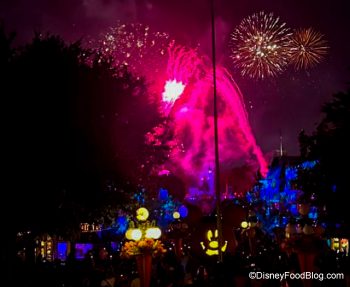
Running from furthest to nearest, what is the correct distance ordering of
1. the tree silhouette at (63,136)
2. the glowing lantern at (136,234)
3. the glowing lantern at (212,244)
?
the glowing lantern at (212,244), the glowing lantern at (136,234), the tree silhouette at (63,136)

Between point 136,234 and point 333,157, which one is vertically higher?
point 333,157

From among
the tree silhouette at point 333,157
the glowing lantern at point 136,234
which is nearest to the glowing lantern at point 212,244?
the tree silhouette at point 333,157

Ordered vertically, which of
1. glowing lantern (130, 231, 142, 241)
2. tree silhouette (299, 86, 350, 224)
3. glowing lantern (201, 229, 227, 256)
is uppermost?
Result: tree silhouette (299, 86, 350, 224)

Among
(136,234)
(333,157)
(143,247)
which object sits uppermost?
(333,157)

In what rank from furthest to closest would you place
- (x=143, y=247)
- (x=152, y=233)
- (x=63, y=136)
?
(x=152, y=233) < (x=143, y=247) < (x=63, y=136)

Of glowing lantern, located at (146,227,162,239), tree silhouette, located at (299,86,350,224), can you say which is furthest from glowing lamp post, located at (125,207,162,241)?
tree silhouette, located at (299,86,350,224)

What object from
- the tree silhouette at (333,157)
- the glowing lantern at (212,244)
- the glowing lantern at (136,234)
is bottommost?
the glowing lantern at (212,244)

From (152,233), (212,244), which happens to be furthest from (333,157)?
(212,244)

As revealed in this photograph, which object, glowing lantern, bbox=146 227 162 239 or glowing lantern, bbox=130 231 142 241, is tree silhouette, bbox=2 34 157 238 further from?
glowing lantern, bbox=146 227 162 239

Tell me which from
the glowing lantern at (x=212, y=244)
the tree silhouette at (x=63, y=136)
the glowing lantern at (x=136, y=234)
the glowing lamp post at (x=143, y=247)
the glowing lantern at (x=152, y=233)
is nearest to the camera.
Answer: the tree silhouette at (x=63, y=136)

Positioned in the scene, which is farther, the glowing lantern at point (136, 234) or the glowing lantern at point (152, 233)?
the glowing lantern at point (152, 233)

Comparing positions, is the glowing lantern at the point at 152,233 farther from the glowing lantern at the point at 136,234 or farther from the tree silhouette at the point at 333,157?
the tree silhouette at the point at 333,157

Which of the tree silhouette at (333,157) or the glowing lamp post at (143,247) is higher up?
the tree silhouette at (333,157)

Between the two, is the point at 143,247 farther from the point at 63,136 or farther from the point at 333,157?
the point at 333,157
